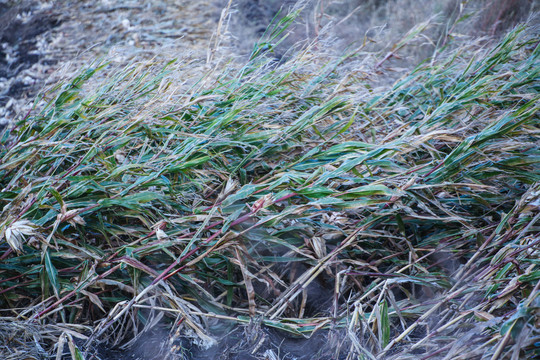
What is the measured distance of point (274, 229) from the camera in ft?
5.08

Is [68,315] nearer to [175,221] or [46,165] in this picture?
[175,221]

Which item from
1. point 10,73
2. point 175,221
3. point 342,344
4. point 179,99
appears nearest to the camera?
point 342,344

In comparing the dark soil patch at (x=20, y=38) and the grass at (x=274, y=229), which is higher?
the dark soil patch at (x=20, y=38)

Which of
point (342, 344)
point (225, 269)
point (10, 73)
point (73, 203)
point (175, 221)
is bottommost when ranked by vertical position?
point (342, 344)

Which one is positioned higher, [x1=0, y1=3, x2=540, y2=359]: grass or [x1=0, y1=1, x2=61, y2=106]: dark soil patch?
[x1=0, y1=1, x2=61, y2=106]: dark soil patch

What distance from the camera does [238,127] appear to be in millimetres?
1938

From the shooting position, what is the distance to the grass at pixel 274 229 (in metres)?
1.37

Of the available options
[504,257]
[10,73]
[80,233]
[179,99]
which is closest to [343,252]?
[504,257]

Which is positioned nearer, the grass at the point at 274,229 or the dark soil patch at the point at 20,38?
the grass at the point at 274,229

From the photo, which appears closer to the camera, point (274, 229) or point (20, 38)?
point (274, 229)

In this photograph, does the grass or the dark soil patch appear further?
the dark soil patch

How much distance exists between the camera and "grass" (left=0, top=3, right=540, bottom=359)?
137cm

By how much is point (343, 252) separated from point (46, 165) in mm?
1265

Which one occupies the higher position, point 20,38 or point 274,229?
point 20,38
